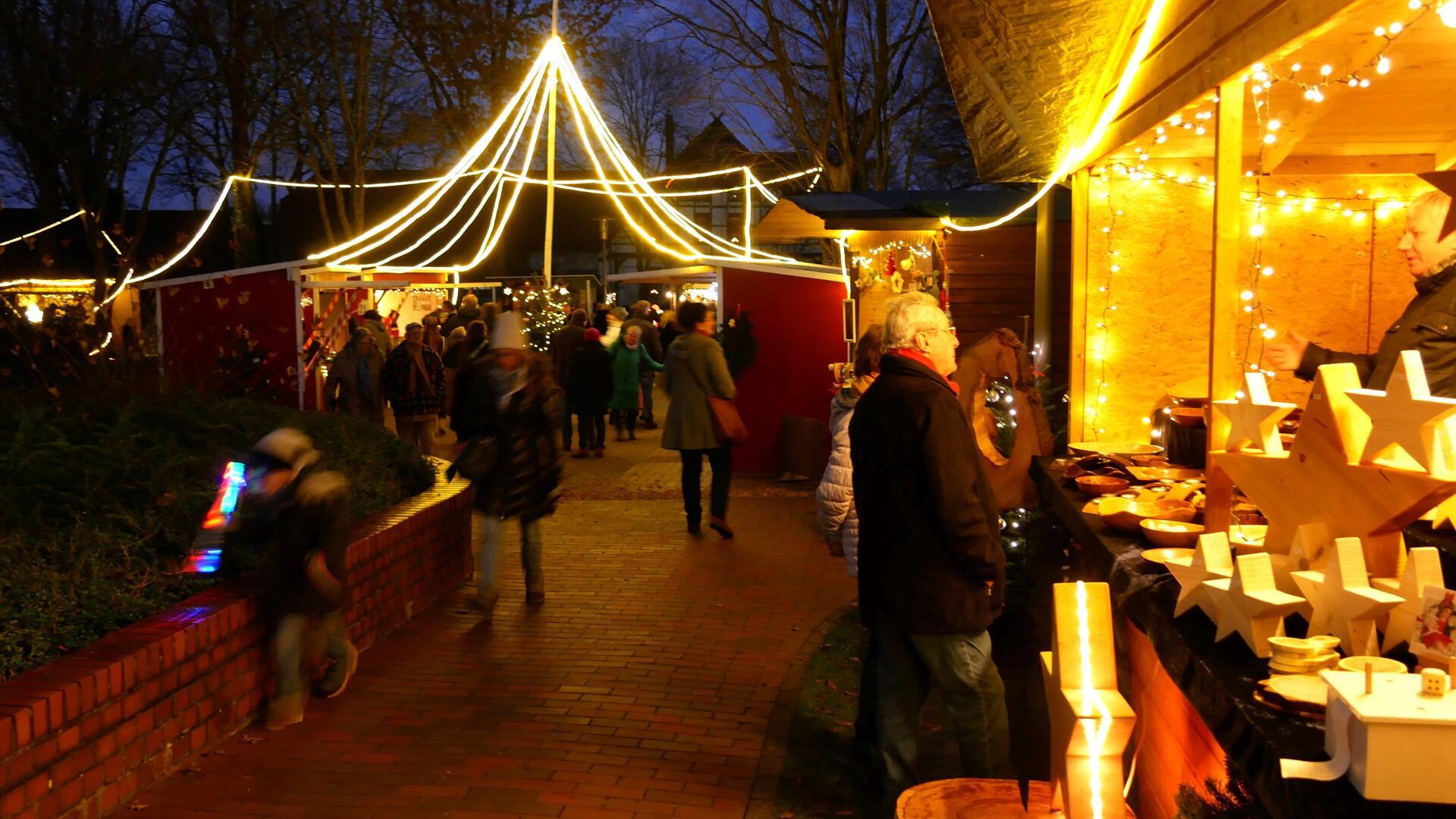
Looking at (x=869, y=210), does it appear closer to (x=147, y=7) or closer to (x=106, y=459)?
(x=106, y=459)

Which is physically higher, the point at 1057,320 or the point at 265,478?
the point at 1057,320

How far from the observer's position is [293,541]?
16.7 ft

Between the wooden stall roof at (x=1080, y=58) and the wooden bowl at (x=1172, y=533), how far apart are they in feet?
4.91

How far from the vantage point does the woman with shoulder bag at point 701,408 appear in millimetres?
9258

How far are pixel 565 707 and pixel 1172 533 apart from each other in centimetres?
291

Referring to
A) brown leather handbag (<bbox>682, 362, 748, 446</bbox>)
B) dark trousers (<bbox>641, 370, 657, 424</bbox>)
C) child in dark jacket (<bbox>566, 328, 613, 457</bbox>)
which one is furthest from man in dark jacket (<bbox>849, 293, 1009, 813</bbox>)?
dark trousers (<bbox>641, 370, 657, 424</bbox>)

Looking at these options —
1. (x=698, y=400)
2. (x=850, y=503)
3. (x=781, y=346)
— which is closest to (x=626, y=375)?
(x=781, y=346)

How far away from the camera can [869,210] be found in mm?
11133

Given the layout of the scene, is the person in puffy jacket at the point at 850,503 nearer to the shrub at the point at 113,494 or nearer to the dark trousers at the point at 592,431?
the shrub at the point at 113,494

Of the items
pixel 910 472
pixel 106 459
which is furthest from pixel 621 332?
pixel 910 472

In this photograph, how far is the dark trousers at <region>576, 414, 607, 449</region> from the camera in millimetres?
14539

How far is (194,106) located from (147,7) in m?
2.55

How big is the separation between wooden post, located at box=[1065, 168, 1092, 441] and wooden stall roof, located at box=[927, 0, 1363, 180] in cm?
21

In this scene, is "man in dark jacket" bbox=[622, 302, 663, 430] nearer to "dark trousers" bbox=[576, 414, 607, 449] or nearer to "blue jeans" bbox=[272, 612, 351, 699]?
"dark trousers" bbox=[576, 414, 607, 449]
